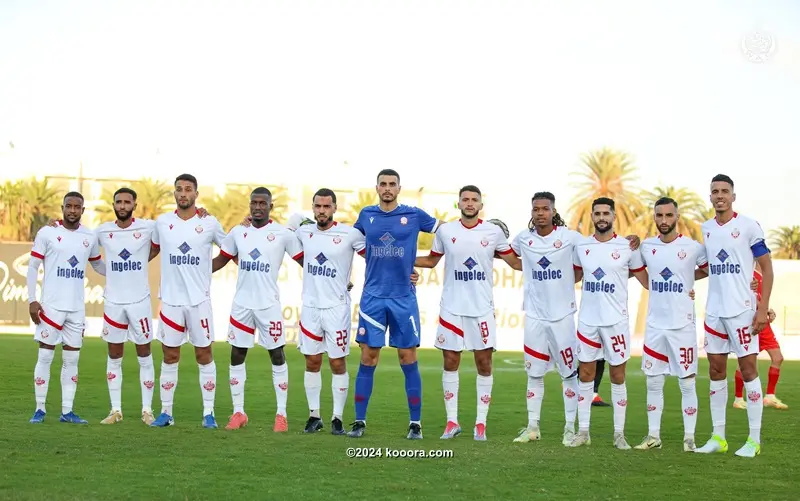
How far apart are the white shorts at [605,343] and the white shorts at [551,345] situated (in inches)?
6.7

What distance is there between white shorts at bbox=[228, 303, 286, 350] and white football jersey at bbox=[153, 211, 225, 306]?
497 mm

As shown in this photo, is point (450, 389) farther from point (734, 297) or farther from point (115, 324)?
point (115, 324)

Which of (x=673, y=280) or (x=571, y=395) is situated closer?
(x=673, y=280)

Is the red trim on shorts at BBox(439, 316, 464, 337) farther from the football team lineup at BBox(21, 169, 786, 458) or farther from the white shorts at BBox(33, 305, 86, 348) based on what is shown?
the white shorts at BBox(33, 305, 86, 348)

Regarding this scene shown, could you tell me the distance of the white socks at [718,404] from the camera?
34.3 feet

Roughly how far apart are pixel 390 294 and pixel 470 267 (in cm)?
95

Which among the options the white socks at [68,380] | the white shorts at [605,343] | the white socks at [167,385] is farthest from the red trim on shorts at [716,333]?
the white socks at [68,380]

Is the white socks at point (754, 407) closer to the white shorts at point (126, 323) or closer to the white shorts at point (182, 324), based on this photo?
the white shorts at point (182, 324)

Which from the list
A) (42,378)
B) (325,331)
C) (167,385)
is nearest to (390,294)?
(325,331)

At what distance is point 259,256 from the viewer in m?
11.5

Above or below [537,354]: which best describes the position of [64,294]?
above

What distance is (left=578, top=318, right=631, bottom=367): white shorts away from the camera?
34.3 feet

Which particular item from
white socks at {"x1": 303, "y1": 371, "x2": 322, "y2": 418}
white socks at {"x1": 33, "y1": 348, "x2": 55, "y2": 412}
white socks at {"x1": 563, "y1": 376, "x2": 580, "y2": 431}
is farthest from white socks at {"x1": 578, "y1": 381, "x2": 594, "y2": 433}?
white socks at {"x1": 33, "y1": 348, "x2": 55, "y2": 412}

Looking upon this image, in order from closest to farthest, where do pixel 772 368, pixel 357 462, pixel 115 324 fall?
pixel 357 462 < pixel 115 324 < pixel 772 368
